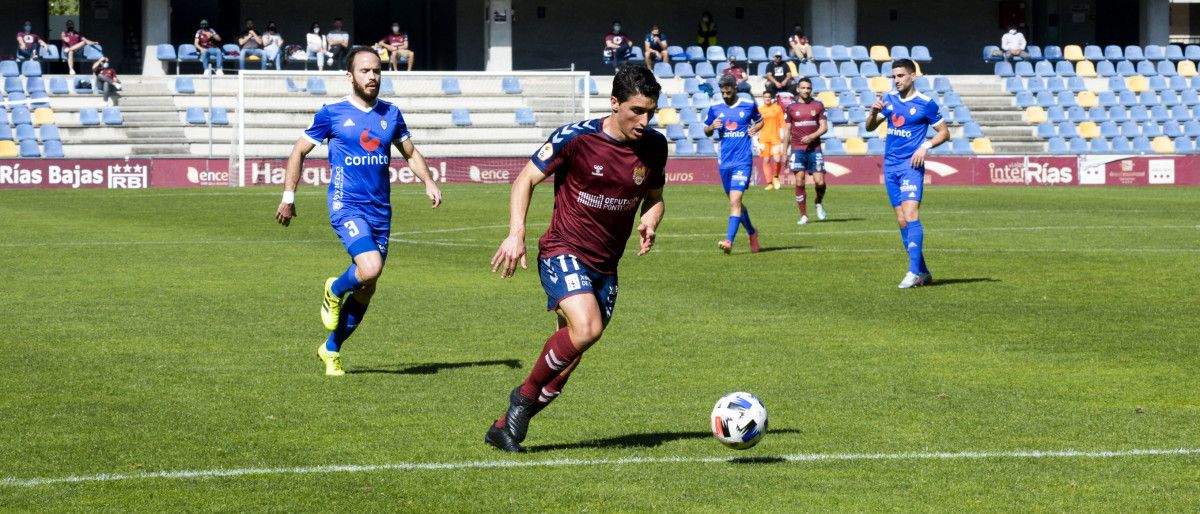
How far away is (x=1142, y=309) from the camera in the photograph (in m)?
13.8

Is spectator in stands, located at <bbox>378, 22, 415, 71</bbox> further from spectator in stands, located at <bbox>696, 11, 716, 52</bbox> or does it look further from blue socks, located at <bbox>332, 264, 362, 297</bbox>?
blue socks, located at <bbox>332, 264, 362, 297</bbox>

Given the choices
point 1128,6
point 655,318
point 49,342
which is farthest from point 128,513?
point 1128,6

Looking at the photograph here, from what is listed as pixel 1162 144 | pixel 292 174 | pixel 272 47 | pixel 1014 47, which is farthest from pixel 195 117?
pixel 292 174

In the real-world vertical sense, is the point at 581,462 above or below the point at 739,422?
below

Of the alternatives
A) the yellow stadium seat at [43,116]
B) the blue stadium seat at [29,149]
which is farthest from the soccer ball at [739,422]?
the yellow stadium seat at [43,116]

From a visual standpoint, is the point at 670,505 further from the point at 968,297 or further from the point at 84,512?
the point at 968,297

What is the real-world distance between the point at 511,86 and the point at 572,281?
35549mm

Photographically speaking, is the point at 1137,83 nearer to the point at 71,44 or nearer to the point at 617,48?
the point at 617,48

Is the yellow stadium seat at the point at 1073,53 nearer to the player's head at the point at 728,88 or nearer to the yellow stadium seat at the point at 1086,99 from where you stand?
the yellow stadium seat at the point at 1086,99

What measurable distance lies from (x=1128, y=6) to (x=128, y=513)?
52693 mm

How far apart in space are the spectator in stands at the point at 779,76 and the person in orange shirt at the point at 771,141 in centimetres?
43

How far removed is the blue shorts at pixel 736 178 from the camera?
19859 mm

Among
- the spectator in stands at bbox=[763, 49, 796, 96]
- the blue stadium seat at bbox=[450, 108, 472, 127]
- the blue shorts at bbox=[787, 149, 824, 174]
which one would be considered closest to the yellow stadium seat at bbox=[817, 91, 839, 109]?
the spectator in stands at bbox=[763, 49, 796, 96]

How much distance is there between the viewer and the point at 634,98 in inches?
293
